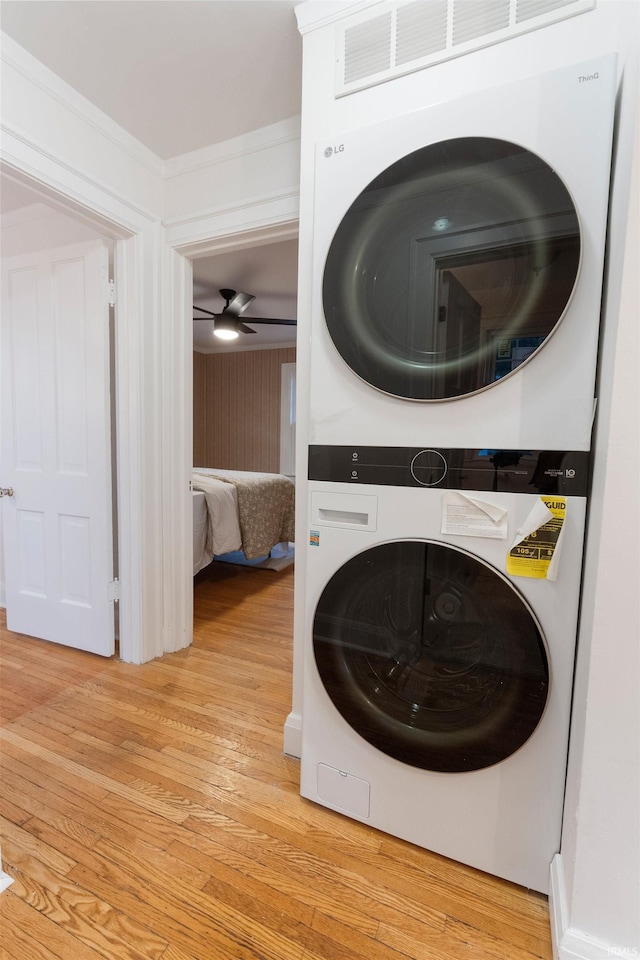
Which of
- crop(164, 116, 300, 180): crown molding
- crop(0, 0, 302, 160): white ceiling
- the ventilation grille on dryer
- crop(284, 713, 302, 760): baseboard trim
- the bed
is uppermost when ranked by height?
crop(0, 0, 302, 160): white ceiling

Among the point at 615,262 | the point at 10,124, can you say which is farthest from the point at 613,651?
the point at 10,124

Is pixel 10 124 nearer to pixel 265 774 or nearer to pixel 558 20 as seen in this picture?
pixel 558 20

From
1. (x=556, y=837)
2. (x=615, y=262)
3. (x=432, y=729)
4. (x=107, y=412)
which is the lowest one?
(x=556, y=837)

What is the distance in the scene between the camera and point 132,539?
81.5 inches

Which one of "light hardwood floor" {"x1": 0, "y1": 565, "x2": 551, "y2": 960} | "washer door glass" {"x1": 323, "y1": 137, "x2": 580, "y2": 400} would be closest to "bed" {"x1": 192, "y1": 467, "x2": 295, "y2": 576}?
"light hardwood floor" {"x1": 0, "y1": 565, "x2": 551, "y2": 960}

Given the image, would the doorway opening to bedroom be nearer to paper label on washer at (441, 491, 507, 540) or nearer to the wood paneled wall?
the wood paneled wall

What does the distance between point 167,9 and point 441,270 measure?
4.19ft

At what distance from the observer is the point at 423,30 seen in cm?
116

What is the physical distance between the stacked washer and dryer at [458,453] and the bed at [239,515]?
1.88 m

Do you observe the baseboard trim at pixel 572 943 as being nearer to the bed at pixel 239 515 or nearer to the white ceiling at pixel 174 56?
the bed at pixel 239 515

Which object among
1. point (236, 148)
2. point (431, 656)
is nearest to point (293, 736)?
point (431, 656)

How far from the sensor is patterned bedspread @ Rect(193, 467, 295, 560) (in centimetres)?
333

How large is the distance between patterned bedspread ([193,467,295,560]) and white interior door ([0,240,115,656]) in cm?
130

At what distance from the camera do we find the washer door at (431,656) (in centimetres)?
99
